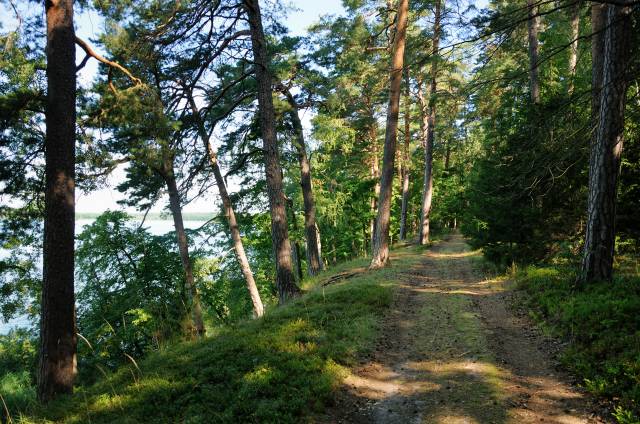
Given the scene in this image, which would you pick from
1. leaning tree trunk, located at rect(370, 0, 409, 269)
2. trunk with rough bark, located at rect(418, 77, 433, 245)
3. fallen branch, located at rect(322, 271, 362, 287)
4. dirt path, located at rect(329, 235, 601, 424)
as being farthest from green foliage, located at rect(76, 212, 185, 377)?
dirt path, located at rect(329, 235, 601, 424)

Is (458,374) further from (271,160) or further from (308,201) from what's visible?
(308,201)

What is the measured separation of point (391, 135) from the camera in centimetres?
1263

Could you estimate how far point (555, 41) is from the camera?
15305 millimetres

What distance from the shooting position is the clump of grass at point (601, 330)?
4355 mm

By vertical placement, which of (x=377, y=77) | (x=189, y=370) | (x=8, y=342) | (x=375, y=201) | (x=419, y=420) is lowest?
(x=8, y=342)

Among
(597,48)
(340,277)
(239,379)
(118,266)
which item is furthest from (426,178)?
(118,266)

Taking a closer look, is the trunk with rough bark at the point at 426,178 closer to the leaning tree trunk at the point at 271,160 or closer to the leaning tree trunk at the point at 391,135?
the leaning tree trunk at the point at 391,135

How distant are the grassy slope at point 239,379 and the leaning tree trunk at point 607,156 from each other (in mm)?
4565

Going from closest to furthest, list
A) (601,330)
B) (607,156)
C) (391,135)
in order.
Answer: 1. (601,330)
2. (607,156)
3. (391,135)

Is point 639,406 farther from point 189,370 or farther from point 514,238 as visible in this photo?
point 514,238

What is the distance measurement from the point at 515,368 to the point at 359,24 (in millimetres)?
12420

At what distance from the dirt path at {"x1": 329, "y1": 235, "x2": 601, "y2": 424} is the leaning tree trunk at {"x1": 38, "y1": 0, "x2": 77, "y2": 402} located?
453 centimetres

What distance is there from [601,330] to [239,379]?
17.8ft

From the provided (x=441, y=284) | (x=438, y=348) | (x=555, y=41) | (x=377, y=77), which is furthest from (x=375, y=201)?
(x=438, y=348)
